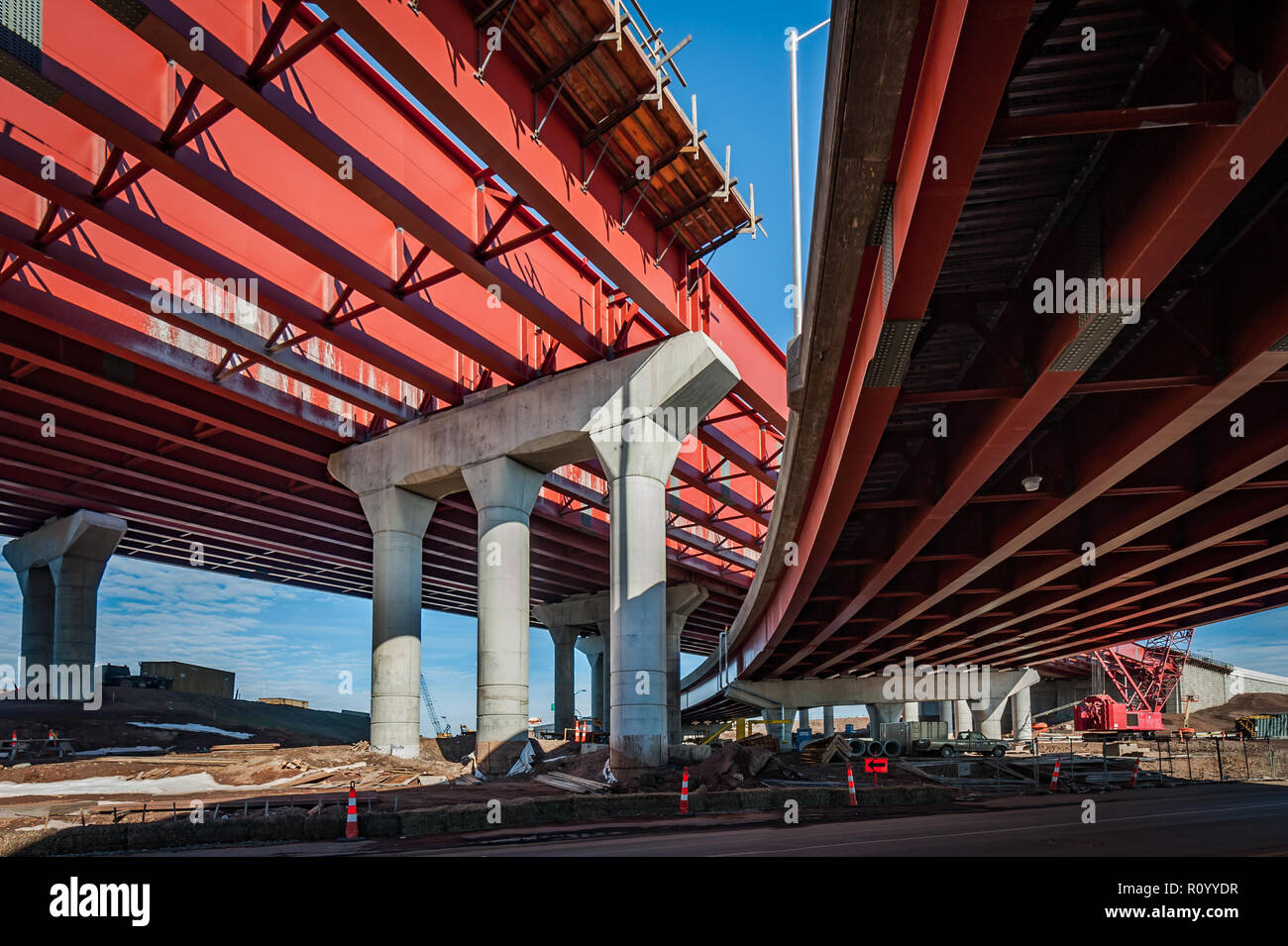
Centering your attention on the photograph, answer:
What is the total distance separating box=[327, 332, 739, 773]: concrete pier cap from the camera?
22609 millimetres

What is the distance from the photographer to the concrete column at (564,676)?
203 ft

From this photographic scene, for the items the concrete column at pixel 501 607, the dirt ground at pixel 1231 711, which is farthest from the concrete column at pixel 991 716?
the concrete column at pixel 501 607

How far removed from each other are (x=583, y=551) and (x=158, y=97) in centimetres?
3091

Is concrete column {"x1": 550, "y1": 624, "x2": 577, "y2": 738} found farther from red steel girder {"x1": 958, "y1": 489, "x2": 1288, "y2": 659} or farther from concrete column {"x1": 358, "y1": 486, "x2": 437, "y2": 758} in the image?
red steel girder {"x1": 958, "y1": 489, "x2": 1288, "y2": 659}

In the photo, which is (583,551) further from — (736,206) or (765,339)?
(736,206)

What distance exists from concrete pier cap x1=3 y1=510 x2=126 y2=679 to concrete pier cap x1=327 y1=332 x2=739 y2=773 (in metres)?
18.0

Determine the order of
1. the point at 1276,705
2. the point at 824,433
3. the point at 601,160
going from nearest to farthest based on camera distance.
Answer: the point at 824,433 → the point at 601,160 → the point at 1276,705

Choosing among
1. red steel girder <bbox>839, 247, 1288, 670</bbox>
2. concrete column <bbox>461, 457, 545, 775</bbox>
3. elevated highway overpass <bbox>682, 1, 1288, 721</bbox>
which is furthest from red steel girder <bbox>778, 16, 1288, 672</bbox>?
concrete column <bbox>461, 457, 545, 775</bbox>

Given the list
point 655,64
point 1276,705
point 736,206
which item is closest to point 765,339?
point 736,206

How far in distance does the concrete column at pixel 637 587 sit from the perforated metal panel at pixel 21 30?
14203 mm

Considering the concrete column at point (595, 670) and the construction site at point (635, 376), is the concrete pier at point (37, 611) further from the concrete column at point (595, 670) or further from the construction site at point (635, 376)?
the concrete column at point (595, 670)

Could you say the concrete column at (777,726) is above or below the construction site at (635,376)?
below

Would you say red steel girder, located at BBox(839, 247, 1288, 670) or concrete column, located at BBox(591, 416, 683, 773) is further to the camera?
concrete column, located at BBox(591, 416, 683, 773)
